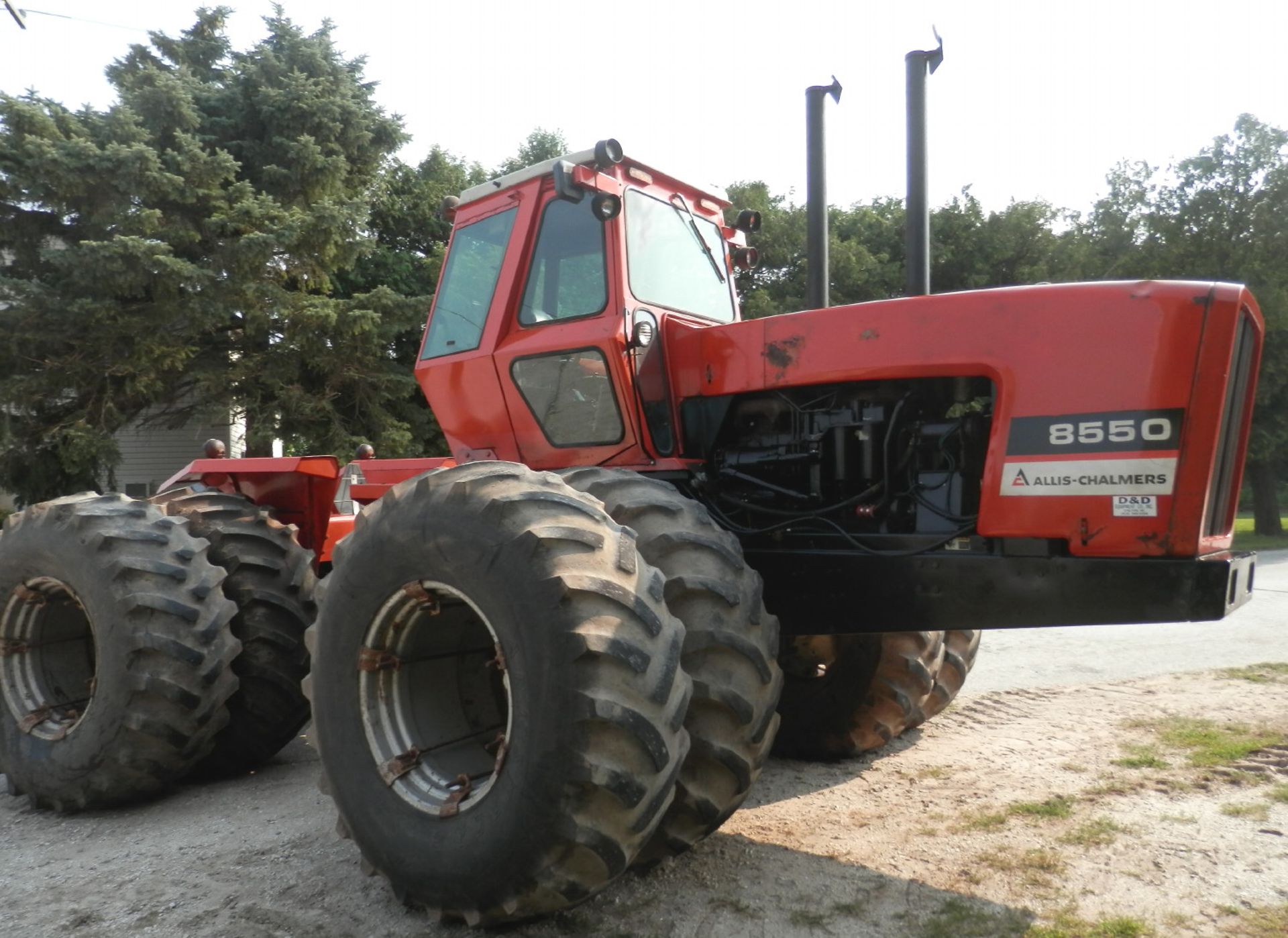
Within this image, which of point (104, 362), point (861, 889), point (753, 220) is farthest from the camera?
point (104, 362)

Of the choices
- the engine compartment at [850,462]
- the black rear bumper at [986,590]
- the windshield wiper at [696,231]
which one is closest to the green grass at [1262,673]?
the black rear bumper at [986,590]

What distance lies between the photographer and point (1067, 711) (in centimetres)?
574

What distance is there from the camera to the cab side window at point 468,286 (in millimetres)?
4680

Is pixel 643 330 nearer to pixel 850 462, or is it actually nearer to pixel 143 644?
pixel 850 462

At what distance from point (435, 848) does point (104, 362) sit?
15.2m

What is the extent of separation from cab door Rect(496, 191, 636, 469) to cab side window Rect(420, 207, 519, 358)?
0.72 feet

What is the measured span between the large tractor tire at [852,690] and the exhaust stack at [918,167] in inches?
69.7

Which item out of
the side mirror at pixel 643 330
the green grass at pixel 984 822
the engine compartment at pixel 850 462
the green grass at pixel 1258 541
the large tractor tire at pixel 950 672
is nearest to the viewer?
the engine compartment at pixel 850 462

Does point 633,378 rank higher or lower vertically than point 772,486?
higher

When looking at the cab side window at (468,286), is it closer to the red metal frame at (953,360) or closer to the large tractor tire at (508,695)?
the red metal frame at (953,360)

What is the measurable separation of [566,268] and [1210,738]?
12.7 ft

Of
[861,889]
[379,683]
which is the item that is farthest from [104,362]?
[861,889]

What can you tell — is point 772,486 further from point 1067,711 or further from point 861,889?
point 1067,711

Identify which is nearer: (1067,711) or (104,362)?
(1067,711)
